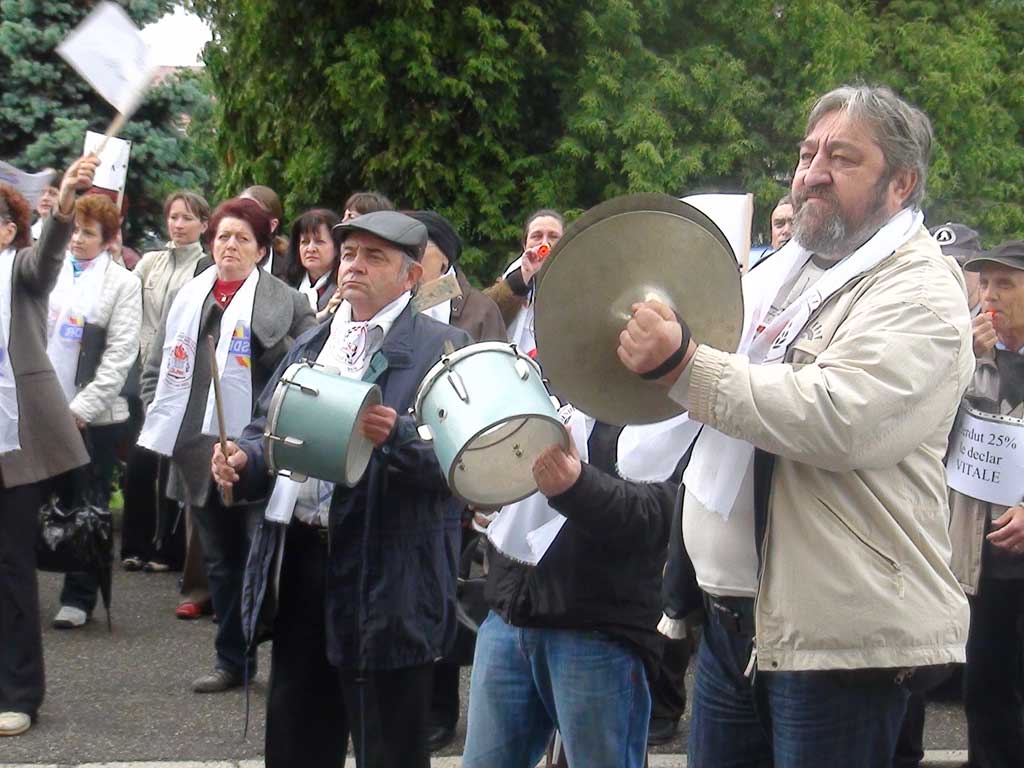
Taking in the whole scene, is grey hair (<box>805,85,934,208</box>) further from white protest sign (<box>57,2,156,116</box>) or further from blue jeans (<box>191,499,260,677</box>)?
blue jeans (<box>191,499,260,677</box>)

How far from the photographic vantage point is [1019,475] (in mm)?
4848

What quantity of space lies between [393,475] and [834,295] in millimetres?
1392

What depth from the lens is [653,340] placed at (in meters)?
2.47

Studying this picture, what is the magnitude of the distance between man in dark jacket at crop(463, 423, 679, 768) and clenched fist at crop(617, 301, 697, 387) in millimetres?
902

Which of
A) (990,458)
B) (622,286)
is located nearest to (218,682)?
(990,458)

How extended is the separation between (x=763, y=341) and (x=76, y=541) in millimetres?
4548

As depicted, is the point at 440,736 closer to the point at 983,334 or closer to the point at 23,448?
the point at 23,448

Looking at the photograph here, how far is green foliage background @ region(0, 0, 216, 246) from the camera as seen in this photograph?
1229cm

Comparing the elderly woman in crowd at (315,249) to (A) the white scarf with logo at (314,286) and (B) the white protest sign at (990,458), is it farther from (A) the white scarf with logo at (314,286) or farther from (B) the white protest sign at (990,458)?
(B) the white protest sign at (990,458)

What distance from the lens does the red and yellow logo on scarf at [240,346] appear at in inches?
237

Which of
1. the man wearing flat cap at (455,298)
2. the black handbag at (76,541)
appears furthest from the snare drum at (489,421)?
the black handbag at (76,541)

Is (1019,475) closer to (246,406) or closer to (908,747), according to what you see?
(908,747)

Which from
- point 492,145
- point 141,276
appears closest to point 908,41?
point 492,145

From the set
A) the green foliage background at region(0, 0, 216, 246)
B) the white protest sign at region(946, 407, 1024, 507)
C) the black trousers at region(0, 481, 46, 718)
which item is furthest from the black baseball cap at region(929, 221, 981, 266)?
the green foliage background at region(0, 0, 216, 246)
